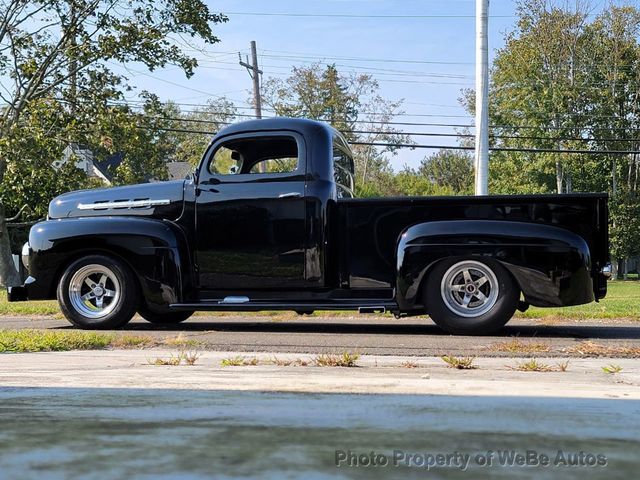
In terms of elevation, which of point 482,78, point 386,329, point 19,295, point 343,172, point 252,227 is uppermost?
point 482,78

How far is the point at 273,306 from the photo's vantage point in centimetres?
832

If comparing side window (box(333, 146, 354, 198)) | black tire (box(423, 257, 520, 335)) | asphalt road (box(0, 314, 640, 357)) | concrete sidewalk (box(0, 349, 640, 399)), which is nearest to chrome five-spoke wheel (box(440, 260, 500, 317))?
black tire (box(423, 257, 520, 335))

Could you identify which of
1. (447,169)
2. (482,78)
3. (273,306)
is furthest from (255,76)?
(447,169)

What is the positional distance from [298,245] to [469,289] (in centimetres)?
188

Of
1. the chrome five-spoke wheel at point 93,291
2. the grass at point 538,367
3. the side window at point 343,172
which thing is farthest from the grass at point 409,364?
the chrome five-spoke wheel at point 93,291

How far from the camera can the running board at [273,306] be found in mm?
8094

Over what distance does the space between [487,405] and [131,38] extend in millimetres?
23021

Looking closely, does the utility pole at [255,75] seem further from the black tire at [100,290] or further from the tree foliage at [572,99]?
the black tire at [100,290]

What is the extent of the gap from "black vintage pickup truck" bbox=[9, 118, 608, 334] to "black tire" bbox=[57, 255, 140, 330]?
16 mm

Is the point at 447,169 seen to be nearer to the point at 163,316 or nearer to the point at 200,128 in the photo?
the point at 200,128

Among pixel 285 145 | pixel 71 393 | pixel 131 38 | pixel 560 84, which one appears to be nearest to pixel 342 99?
pixel 560 84

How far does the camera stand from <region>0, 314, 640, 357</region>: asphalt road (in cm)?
661

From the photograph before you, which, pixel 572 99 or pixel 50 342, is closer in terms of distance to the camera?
pixel 50 342

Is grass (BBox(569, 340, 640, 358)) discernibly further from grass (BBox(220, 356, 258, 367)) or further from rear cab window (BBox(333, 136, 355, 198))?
rear cab window (BBox(333, 136, 355, 198))
